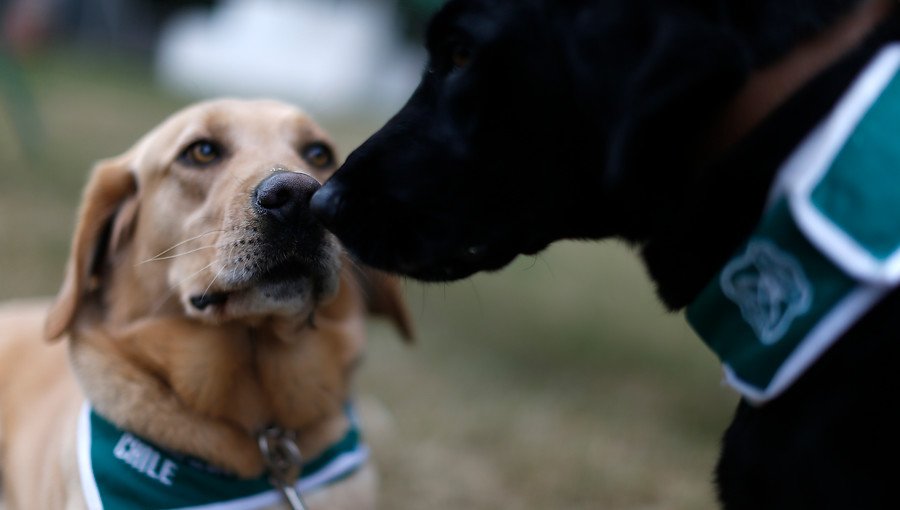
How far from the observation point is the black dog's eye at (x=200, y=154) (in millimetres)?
2760

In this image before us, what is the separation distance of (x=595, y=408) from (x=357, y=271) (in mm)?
2187

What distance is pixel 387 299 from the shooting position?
3.10 metres

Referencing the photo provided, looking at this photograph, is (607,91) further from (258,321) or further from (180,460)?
(180,460)

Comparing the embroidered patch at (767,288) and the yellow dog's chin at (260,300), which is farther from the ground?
the embroidered patch at (767,288)

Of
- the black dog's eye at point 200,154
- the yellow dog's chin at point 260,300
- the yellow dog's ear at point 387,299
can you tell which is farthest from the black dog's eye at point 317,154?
the yellow dog's chin at point 260,300

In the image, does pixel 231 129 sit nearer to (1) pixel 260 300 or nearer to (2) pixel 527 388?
(1) pixel 260 300

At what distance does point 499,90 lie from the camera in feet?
6.56

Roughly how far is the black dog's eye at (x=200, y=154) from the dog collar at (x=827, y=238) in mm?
1742

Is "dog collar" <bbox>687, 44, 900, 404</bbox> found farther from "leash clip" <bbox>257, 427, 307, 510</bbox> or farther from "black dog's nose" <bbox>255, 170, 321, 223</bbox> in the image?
"leash clip" <bbox>257, 427, 307, 510</bbox>

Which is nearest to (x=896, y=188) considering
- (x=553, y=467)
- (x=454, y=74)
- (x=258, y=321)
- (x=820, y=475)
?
(x=820, y=475)

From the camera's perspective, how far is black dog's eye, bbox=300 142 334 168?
2873 mm

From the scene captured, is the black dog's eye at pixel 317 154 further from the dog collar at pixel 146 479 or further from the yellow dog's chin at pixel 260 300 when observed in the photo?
the dog collar at pixel 146 479

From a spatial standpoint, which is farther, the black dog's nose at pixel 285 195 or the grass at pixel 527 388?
the grass at pixel 527 388

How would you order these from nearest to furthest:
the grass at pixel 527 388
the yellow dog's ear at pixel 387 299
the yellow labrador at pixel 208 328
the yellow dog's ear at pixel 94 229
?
the yellow labrador at pixel 208 328
the yellow dog's ear at pixel 94 229
the yellow dog's ear at pixel 387 299
the grass at pixel 527 388
